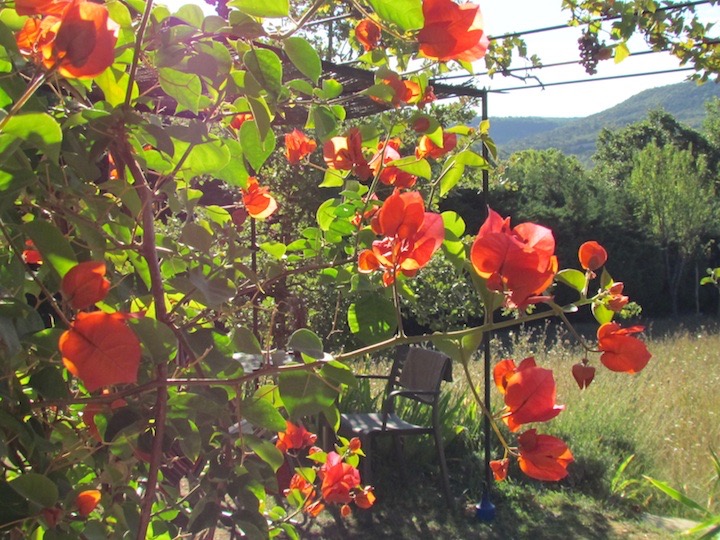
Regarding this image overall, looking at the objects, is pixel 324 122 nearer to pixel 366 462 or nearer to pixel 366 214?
pixel 366 214

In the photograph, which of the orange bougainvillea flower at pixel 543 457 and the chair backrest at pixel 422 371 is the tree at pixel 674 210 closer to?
the chair backrest at pixel 422 371

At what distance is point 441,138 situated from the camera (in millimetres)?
889

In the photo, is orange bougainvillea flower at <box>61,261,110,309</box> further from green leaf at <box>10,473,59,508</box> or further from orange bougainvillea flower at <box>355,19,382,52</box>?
orange bougainvillea flower at <box>355,19,382,52</box>

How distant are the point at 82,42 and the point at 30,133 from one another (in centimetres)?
11

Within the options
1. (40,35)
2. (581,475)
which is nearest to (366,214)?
(40,35)

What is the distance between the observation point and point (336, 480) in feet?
3.41

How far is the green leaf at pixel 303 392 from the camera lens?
617mm

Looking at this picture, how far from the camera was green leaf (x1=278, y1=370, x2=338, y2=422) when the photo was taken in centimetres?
62

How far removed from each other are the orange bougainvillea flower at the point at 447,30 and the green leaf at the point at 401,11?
0.01 m

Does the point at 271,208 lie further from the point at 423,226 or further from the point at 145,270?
the point at 423,226

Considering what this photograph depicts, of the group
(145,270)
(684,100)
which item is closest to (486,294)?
(145,270)

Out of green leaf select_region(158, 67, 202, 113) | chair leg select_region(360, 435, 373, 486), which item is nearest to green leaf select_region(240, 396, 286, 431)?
green leaf select_region(158, 67, 202, 113)

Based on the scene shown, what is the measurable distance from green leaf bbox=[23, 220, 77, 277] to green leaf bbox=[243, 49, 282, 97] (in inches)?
7.4

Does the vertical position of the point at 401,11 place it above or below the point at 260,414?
above
